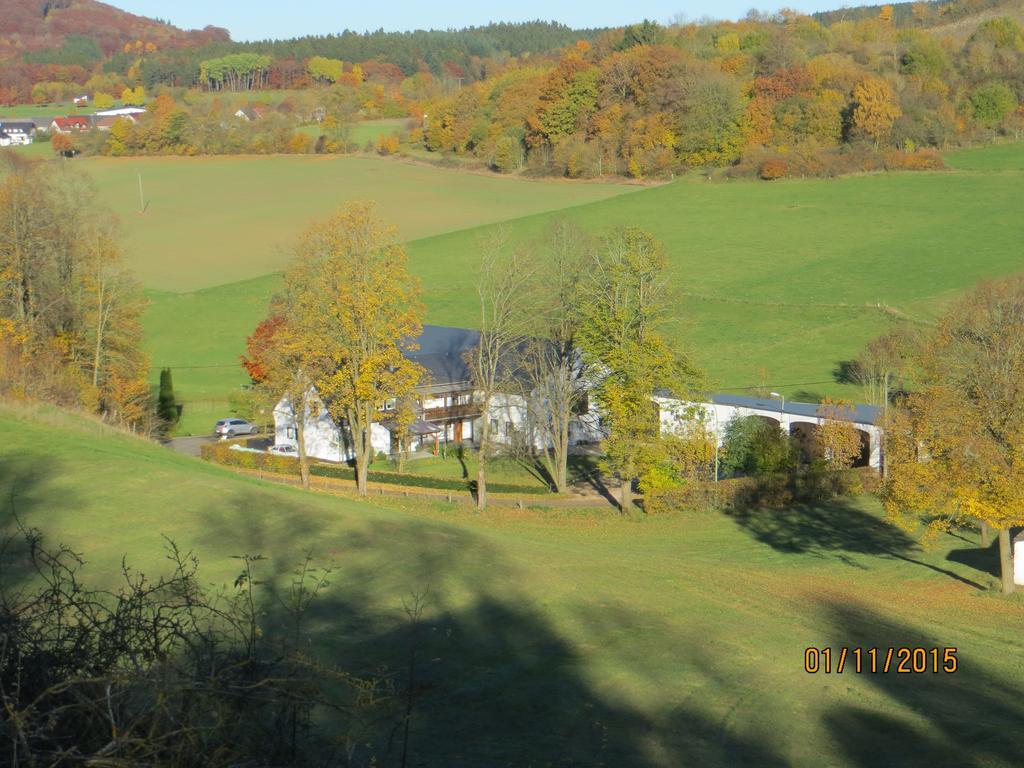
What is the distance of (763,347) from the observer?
59.7m

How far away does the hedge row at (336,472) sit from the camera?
1725 inches

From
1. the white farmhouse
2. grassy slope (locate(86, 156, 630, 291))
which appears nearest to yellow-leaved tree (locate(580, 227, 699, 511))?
the white farmhouse

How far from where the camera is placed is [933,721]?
46.6 feet

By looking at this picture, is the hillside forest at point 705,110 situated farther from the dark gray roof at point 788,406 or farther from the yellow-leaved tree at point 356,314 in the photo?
the yellow-leaved tree at point 356,314

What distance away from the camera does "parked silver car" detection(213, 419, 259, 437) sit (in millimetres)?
54500

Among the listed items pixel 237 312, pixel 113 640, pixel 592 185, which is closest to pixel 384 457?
pixel 237 312

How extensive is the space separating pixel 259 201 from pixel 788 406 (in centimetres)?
6651

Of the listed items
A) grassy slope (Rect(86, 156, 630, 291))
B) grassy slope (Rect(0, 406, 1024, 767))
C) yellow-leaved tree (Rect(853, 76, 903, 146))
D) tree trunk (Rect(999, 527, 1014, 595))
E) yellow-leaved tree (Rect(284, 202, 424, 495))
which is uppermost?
yellow-leaved tree (Rect(853, 76, 903, 146))

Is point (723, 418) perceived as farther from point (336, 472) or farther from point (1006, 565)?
point (1006, 565)

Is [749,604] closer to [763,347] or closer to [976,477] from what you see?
[976,477]

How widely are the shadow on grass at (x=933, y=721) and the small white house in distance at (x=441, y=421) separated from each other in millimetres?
32169

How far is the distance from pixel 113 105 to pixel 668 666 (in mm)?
176048

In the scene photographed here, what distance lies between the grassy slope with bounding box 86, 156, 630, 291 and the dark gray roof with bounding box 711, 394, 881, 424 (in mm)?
41348

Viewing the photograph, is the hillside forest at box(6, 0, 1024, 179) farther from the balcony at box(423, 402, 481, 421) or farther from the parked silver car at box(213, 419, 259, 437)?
the parked silver car at box(213, 419, 259, 437)
